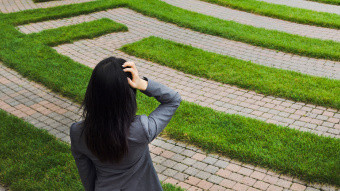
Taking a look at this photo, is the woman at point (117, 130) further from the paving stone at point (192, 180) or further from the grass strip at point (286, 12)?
the grass strip at point (286, 12)

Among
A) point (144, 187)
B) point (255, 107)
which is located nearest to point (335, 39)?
point (255, 107)

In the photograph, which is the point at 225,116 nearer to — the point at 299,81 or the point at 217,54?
the point at 299,81

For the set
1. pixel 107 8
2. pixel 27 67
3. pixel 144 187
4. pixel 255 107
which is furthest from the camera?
pixel 107 8

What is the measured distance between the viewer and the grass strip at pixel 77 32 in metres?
9.26

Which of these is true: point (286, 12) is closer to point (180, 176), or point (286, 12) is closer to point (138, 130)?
point (180, 176)

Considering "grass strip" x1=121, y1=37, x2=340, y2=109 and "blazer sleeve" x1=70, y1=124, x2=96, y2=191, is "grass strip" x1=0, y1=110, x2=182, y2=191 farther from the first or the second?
"grass strip" x1=121, y1=37, x2=340, y2=109

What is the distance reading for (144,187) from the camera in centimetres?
268

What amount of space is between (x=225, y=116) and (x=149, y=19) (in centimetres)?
554

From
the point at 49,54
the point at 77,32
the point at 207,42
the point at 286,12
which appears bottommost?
the point at 49,54

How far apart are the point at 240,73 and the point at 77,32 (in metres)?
4.32

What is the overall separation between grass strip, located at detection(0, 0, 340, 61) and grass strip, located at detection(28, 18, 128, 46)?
3.62 ft

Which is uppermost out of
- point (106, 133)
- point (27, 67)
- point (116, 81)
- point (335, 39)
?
point (116, 81)

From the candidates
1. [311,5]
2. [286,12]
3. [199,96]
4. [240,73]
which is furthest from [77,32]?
[311,5]

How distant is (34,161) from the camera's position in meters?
5.07
